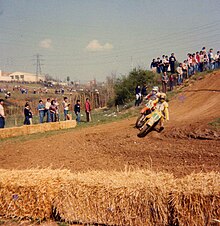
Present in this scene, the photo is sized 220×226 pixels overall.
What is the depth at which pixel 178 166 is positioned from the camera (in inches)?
403

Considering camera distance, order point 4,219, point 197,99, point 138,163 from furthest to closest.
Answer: point 197,99, point 138,163, point 4,219

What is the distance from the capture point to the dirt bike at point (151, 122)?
13.4m

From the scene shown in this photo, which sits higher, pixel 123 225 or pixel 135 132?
pixel 135 132

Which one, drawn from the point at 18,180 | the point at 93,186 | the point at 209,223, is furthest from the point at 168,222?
the point at 18,180

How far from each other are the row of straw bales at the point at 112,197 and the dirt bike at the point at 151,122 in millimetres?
6490

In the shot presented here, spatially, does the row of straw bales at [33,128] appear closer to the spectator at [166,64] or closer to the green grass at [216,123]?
the spectator at [166,64]

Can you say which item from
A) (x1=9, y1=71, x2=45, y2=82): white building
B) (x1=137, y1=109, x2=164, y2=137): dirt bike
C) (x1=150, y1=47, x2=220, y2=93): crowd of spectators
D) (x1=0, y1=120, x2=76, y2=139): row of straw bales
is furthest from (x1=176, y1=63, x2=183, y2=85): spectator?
(x1=9, y1=71, x2=45, y2=82): white building

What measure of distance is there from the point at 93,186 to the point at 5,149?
9.06 meters

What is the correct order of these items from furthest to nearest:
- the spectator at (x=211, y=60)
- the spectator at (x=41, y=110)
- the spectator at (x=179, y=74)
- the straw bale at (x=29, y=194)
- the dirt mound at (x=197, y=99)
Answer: the spectator at (x=179, y=74)
the spectator at (x=211, y=60)
the spectator at (x=41, y=110)
the dirt mound at (x=197, y=99)
the straw bale at (x=29, y=194)

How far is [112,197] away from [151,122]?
7.32 m

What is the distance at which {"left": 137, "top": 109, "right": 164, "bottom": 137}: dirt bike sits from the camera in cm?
1338

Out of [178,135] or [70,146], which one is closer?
[178,135]

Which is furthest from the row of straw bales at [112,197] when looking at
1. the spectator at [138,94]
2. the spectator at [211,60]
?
the spectator at [211,60]

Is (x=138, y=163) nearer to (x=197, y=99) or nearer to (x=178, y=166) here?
(x=178, y=166)
